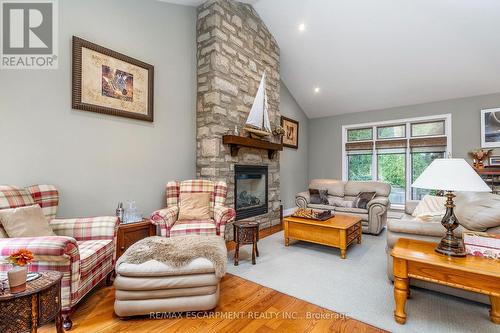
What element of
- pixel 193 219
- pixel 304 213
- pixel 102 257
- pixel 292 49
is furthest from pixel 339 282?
→ pixel 292 49

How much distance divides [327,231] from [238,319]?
1.85 m

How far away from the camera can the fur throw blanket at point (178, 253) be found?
1.88 m

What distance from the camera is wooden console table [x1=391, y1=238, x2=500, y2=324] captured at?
1.55 m

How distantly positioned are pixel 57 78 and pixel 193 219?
216cm

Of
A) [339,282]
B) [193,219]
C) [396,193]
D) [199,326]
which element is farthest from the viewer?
[396,193]

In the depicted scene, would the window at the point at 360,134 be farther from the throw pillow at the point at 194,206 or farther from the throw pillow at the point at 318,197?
the throw pillow at the point at 194,206

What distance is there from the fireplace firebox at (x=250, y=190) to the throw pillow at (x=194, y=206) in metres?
0.92

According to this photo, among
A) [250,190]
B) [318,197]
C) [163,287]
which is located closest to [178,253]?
[163,287]

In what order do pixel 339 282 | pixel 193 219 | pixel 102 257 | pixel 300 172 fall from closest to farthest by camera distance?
1. pixel 102 257
2. pixel 339 282
3. pixel 193 219
4. pixel 300 172

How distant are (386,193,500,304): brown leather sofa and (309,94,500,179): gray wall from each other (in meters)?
3.26

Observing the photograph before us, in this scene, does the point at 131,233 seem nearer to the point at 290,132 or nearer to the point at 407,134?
the point at 290,132

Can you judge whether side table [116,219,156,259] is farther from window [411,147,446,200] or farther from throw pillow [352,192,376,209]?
window [411,147,446,200]

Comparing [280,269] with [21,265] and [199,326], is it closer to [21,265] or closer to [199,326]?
A: [199,326]

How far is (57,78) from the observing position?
2.62 metres
